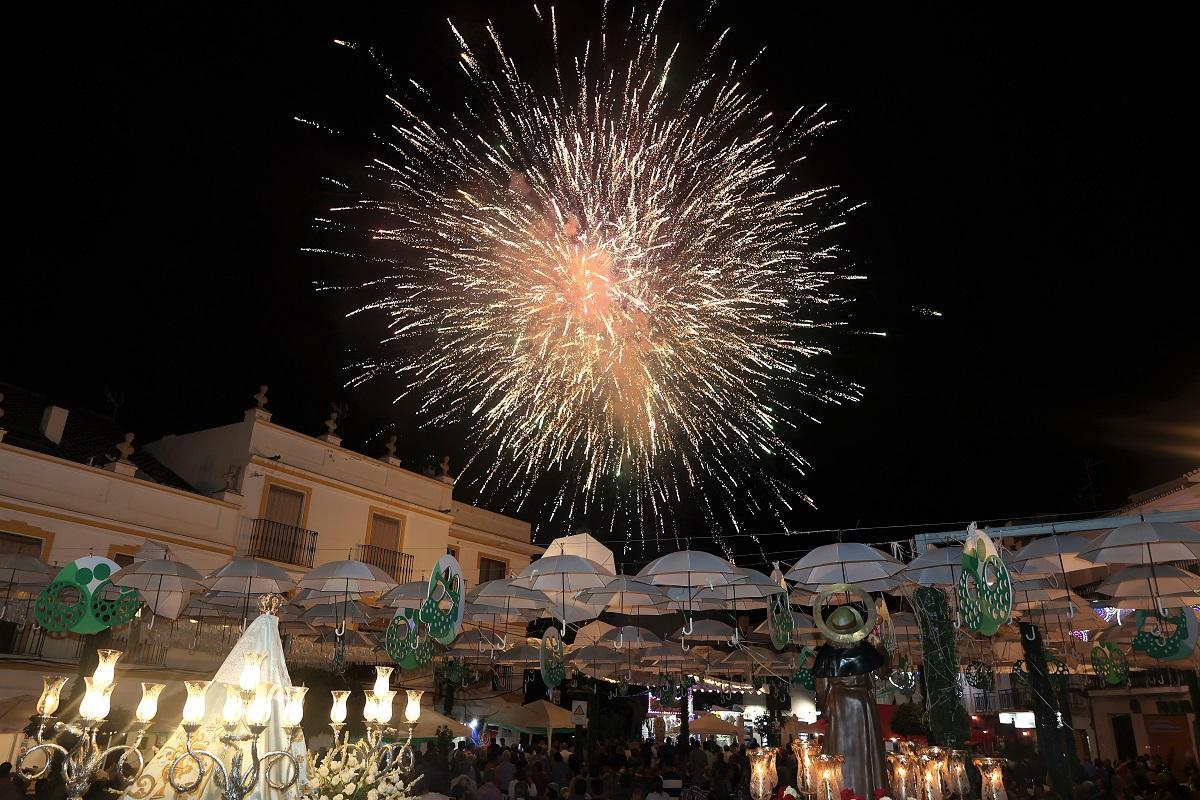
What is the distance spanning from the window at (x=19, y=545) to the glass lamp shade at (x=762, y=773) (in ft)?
41.8

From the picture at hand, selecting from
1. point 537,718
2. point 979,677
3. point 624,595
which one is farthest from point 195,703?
point 979,677

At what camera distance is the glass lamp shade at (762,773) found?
772 cm

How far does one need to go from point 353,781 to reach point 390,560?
15.3 metres

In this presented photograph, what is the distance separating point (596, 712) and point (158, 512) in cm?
1151

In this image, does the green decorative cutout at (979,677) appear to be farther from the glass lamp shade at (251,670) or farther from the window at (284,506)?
the window at (284,506)

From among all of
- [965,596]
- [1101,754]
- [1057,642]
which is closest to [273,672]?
[965,596]

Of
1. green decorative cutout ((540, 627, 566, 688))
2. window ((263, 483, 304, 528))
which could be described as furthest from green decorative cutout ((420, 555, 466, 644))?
window ((263, 483, 304, 528))

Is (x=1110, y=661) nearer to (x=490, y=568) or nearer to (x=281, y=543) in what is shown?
(x=490, y=568)

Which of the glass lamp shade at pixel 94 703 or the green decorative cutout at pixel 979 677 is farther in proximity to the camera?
the green decorative cutout at pixel 979 677

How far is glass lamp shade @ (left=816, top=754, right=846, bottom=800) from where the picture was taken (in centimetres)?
694

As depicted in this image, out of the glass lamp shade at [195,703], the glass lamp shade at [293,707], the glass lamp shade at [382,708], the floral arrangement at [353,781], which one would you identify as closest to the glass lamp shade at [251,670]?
the glass lamp shade at [195,703]

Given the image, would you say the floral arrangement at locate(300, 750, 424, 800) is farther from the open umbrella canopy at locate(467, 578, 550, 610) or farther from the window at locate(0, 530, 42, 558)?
the window at locate(0, 530, 42, 558)

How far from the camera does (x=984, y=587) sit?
7.93m

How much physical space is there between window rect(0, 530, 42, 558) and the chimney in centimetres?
293
